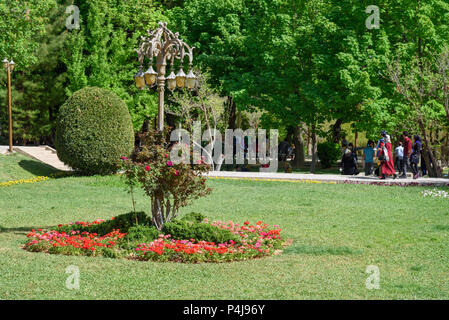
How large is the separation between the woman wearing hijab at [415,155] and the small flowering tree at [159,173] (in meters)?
14.3

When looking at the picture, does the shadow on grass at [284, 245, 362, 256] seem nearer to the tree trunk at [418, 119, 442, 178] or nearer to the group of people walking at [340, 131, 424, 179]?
the group of people walking at [340, 131, 424, 179]

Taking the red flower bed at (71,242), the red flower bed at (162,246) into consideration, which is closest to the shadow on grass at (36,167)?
the red flower bed at (162,246)

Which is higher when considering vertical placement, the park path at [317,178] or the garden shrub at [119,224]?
the park path at [317,178]

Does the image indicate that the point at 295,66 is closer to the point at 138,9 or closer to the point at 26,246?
the point at 138,9

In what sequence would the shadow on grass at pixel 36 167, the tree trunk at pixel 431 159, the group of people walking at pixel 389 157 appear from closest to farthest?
the group of people walking at pixel 389 157 → the tree trunk at pixel 431 159 → the shadow on grass at pixel 36 167

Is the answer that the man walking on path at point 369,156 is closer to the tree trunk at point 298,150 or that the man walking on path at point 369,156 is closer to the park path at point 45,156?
the tree trunk at point 298,150

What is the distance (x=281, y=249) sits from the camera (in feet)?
35.0

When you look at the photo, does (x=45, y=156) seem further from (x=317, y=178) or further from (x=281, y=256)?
(x=281, y=256)

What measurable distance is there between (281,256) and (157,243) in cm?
219

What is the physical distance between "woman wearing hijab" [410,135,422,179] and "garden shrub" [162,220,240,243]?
47.2 feet

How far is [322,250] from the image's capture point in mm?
10281

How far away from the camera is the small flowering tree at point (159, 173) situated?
10625 mm

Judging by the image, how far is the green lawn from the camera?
7543 mm
